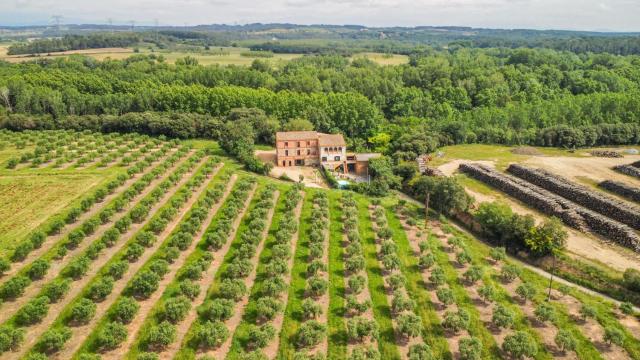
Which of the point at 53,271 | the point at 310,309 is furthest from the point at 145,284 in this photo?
the point at 310,309

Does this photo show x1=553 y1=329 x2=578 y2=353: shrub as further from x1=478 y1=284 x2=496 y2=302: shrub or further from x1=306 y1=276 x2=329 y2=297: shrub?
x1=306 y1=276 x2=329 y2=297: shrub

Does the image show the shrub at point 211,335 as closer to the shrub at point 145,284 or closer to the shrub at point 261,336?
the shrub at point 261,336

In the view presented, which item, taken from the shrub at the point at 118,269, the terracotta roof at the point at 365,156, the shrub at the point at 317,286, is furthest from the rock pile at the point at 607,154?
the shrub at the point at 118,269

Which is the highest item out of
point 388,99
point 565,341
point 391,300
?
point 388,99

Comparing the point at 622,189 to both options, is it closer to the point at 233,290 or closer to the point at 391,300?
the point at 391,300

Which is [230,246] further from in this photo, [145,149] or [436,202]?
[145,149]

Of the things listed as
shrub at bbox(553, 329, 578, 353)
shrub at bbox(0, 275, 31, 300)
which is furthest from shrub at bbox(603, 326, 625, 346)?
shrub at bbox(0, 275, 31, 300)
